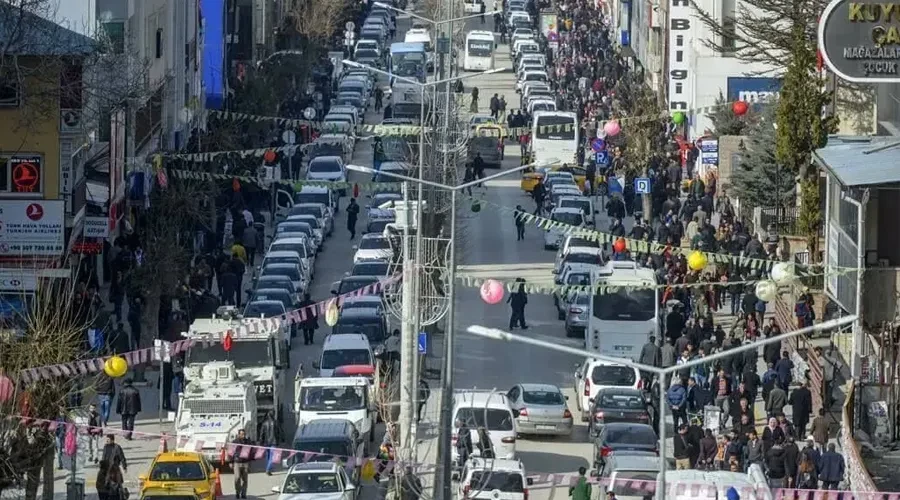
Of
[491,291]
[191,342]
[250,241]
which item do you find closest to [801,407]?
[491,291]

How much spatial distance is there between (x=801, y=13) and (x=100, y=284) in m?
18.6

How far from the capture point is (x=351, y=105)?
3735 inches

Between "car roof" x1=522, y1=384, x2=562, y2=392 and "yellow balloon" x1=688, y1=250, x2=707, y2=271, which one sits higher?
"yellow balloon" x1=688, y1=250, x2=707, y2=271

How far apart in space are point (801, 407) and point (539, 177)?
103 feet

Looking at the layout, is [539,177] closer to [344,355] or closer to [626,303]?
[626,303]

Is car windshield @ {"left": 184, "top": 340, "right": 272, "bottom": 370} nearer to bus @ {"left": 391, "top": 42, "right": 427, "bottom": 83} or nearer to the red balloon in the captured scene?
the red balloon

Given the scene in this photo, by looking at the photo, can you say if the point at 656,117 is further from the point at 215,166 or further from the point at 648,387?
the point at 648,387

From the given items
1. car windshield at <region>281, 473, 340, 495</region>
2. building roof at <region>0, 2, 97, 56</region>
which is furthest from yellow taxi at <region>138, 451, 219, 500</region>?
building roof at <region>0, 2, 97, 56</region>

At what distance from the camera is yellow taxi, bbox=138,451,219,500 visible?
Result: 42031mm

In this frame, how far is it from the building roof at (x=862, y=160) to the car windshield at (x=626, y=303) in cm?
523

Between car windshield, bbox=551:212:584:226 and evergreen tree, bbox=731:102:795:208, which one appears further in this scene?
car windshield, bbox=551:212:584:226

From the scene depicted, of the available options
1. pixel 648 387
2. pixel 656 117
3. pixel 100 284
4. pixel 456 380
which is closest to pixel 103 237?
pixel 100 284

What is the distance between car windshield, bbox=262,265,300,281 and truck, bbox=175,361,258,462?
1373cm

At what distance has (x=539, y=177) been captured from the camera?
77.8 m
